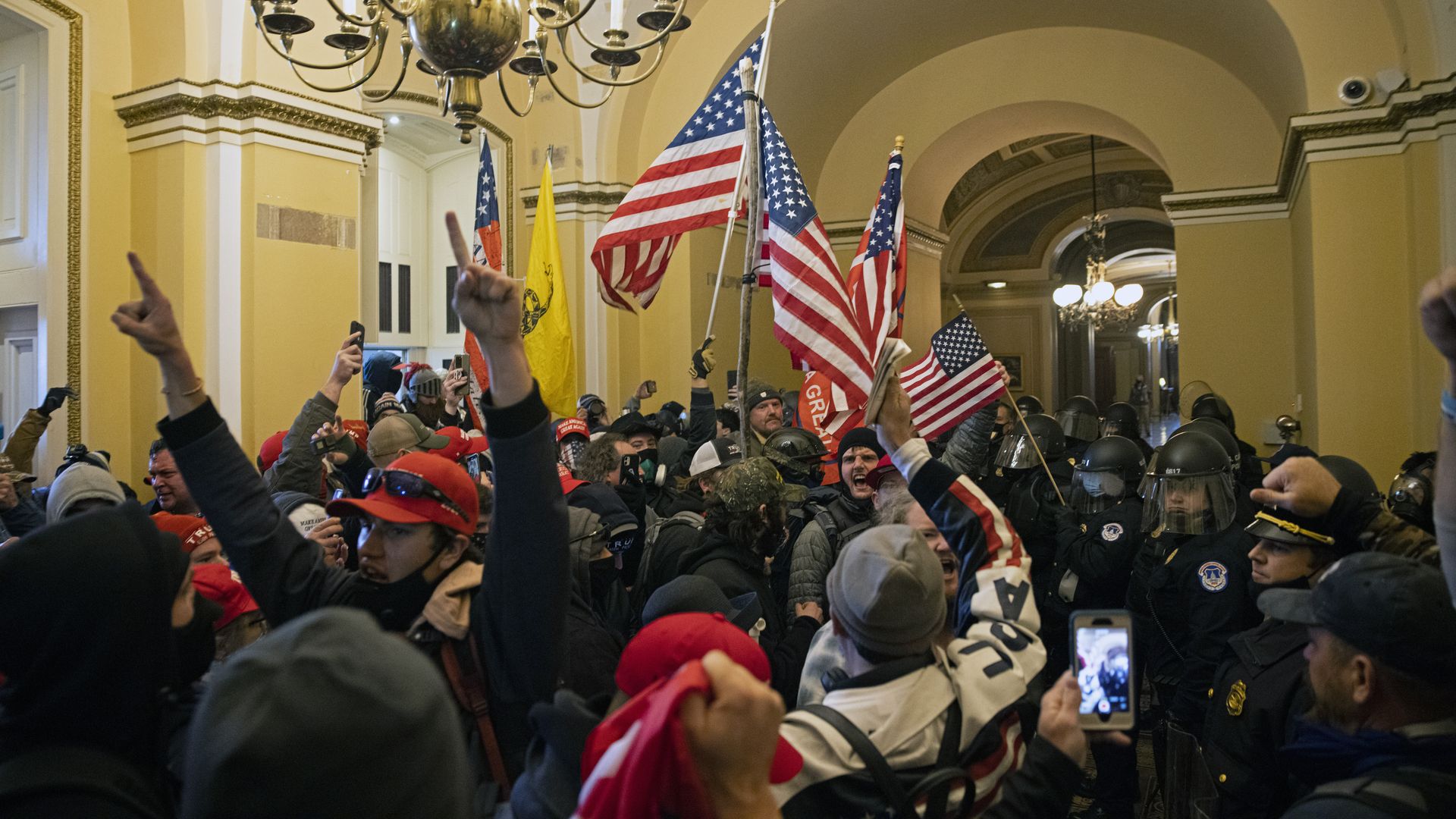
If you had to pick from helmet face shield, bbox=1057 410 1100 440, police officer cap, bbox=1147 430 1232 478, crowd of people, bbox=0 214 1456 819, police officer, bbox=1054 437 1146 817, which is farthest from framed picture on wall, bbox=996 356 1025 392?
crowd of people, bbox=0 214 1456 819

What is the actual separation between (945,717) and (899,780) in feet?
0.58

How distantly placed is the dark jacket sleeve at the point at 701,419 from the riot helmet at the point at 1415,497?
14.7ft

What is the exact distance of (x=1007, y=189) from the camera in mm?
22500

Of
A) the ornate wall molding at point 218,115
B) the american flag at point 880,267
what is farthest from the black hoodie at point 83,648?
the ornate wall molding at point 218,115

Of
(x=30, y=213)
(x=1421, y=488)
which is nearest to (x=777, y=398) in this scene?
(x=1421, y=488)

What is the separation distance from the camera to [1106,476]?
5.41 metres

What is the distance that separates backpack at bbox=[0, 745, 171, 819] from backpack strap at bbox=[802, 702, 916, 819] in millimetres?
1101

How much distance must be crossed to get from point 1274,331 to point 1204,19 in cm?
385

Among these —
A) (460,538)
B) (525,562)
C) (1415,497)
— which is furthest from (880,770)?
(1415,497)

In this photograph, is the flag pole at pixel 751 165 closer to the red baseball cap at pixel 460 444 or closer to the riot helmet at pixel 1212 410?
the red baseball cap at pixel 460 444

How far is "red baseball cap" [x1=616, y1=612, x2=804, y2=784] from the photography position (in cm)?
162

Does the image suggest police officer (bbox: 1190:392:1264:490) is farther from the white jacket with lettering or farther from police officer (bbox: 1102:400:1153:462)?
the white jacket with lettering

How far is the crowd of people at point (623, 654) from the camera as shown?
1111mm

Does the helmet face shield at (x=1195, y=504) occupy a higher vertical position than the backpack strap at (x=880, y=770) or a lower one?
higher
